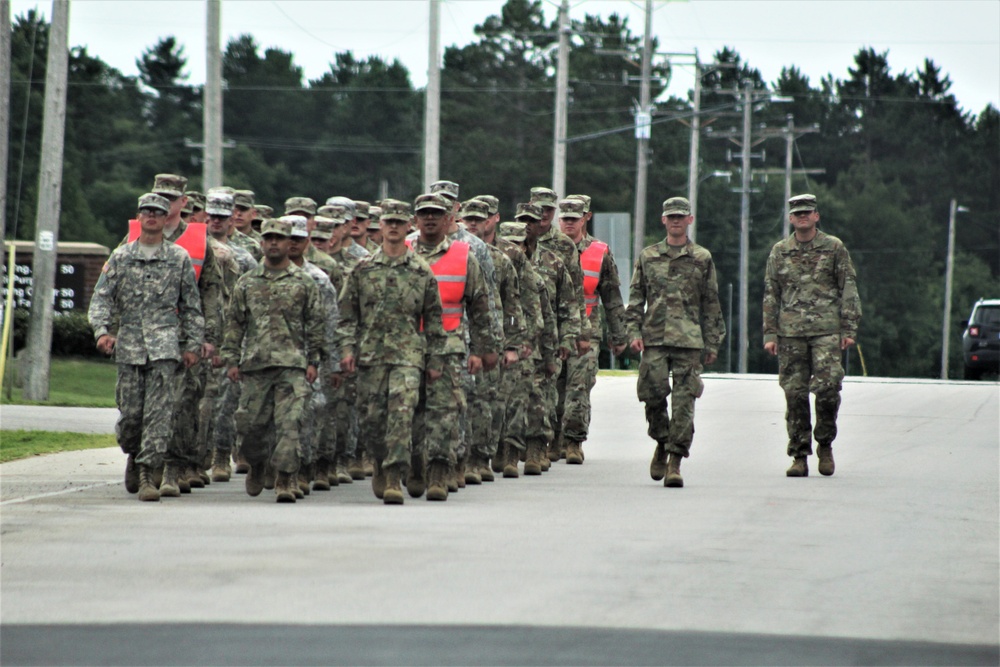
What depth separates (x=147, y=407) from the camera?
12.8 m

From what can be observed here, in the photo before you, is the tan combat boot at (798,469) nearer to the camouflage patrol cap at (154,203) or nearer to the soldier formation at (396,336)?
the soldier formation at (396,336)

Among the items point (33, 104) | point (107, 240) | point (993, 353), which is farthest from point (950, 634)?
point (107, 240)

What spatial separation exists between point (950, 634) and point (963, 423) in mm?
14587

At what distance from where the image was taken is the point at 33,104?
81.9 m

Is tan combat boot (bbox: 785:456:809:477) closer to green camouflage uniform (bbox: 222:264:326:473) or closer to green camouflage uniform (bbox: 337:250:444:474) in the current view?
green camouflage uniform (bbox: 337:250:444:474)

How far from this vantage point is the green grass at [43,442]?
17288 millimetres

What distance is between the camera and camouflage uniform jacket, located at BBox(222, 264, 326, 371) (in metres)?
12.9

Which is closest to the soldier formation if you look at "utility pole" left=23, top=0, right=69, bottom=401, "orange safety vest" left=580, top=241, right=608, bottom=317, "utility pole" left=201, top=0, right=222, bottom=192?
"orange safety vest" left=580, top=241, right=608, bottom=317

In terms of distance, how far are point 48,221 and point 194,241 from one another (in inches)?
511

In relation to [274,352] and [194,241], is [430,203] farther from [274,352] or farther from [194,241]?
[194,241]

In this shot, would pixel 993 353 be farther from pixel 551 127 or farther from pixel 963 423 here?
pixel 551 127

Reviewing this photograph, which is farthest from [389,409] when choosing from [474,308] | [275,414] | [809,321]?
[809,321]

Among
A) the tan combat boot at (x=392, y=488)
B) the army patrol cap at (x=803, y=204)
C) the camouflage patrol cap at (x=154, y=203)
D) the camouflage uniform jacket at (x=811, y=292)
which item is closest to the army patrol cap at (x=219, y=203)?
the camouflage patrol cap at (x=154, y=203)

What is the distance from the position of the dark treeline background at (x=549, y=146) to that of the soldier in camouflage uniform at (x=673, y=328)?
6027 cm
